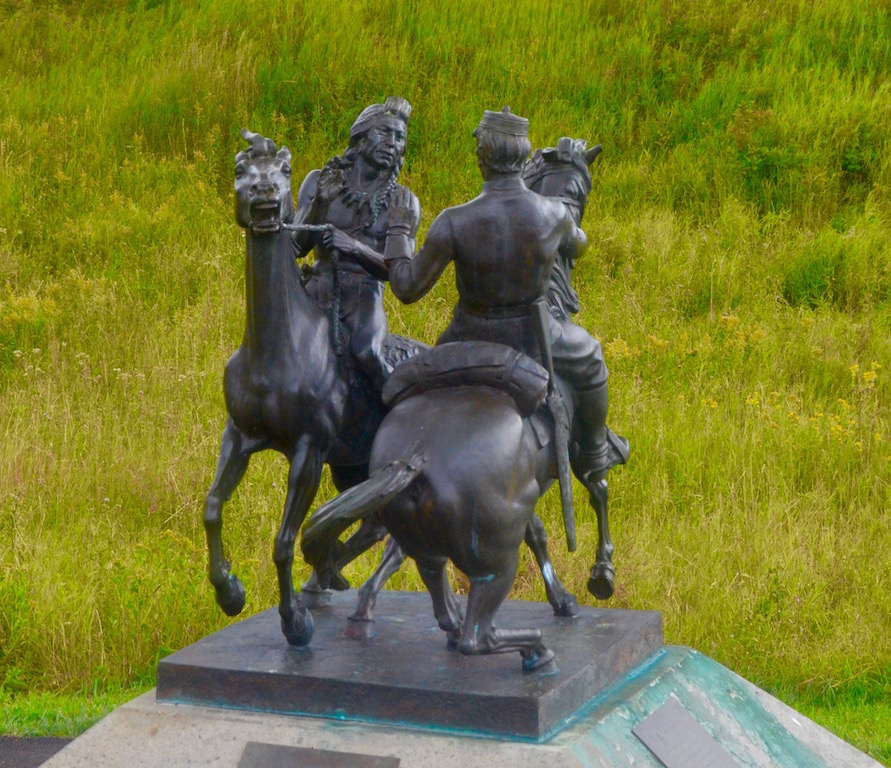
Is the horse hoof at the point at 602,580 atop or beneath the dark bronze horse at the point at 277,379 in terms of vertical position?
beneath

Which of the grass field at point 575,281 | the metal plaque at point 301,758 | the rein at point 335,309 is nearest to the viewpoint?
the metal plaque at point 301,758

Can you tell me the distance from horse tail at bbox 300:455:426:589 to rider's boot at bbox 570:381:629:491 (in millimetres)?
842

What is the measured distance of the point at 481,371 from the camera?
3725 mm

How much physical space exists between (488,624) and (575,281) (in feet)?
18.7

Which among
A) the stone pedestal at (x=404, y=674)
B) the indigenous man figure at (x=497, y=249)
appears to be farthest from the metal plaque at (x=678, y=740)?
the indigenous man figure at (x=497, y=249)

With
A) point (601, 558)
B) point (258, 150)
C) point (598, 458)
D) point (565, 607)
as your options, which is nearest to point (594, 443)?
point (598, 458)

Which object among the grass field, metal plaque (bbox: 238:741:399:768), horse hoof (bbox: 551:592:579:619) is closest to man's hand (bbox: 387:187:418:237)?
horse hoof (bbox: 551:592:579:619)

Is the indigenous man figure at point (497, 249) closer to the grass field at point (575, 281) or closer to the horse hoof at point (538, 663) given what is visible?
the horse hoof at point (538, 663)

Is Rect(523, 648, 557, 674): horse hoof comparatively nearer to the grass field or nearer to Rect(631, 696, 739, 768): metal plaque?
Rect(631, 696, 739, 768): metal plaque

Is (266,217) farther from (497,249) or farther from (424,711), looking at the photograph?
(424,711)

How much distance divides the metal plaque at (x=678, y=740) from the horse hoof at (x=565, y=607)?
55 cm

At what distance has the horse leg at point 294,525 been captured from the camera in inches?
150

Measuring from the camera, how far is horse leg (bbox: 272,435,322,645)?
3.81 meters

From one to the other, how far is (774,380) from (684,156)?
2.75 meters
